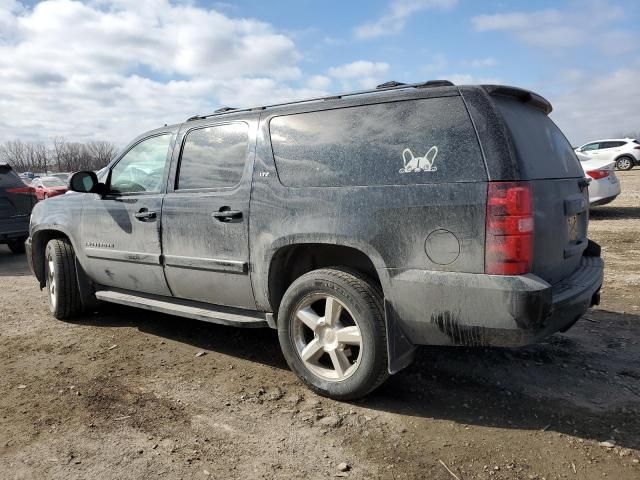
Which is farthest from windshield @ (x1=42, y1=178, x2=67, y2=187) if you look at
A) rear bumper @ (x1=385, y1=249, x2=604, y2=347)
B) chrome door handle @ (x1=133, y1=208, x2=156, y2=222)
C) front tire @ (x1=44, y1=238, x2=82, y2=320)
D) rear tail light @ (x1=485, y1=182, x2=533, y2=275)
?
rear tail light @ (x1=485, y1=182, x2=533, y2=275)

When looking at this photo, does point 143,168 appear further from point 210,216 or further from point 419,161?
point 419,161

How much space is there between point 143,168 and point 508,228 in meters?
3.21

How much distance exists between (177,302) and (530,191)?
9.33 ft

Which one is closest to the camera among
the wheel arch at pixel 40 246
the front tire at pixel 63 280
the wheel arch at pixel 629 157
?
the front tire at pixel 63 280

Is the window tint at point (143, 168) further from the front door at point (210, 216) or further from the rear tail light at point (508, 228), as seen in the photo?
the rear tail light at point (508, 228)

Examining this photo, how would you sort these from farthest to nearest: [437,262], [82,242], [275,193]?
[82,242] < [275,193] < [437,262]

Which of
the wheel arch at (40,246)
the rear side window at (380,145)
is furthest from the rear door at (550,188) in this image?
the wheel arch at (40,246)

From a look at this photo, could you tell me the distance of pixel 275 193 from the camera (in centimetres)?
340

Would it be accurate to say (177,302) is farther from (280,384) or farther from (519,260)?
(519,260)

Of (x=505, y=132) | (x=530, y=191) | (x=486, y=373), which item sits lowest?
(x=486, y=373)

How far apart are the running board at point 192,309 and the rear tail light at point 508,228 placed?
1707mm

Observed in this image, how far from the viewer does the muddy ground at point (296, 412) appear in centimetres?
258

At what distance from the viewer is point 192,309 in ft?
13.0

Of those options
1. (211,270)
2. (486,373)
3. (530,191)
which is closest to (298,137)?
(211,270)
